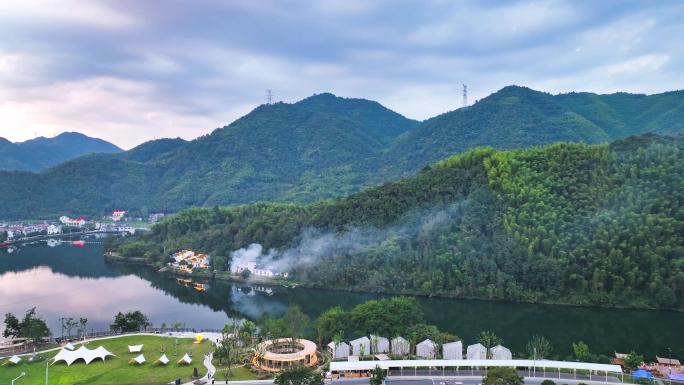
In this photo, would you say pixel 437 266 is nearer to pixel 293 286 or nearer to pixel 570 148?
pixel 293 286

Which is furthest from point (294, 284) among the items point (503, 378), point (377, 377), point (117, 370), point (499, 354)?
point (503, 378)

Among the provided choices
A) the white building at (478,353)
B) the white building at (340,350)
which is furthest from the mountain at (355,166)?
the white building at (478,353)

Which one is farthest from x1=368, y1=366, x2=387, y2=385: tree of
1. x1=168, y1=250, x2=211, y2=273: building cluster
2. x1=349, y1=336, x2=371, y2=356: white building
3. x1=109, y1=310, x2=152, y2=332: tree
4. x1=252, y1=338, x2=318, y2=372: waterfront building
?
x1=168, y1=250, x2=211, y2=273: building cluster

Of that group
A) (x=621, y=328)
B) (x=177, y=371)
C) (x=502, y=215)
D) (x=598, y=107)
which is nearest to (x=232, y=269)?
(x=502, y=215)

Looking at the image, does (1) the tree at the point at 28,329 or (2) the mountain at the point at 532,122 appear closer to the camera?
(1) the tree at the point at 28,329

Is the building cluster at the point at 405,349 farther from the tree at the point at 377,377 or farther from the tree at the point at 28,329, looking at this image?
the tree at the point at 28,329

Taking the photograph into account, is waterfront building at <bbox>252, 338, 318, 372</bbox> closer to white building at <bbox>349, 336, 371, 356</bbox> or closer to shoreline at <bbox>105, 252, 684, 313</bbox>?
white building at <bbox>349, 336, 371, 356</bbox>
